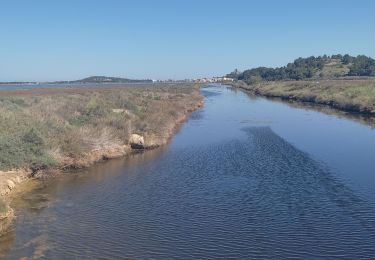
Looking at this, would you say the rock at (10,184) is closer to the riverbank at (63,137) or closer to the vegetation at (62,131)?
the riverbank at (63,137)

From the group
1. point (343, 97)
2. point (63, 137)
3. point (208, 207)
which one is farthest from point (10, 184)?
point (343, 97)

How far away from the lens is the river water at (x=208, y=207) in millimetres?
15336

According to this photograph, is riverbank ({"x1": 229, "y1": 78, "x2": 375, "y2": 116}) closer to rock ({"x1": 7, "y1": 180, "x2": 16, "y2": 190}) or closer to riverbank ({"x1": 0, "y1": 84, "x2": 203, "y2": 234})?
riverbank ({"x1": 0, "y1": 84, "x2": 203, "y2": 234})

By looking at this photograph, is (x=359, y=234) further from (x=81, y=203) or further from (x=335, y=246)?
(x=81, y=203)

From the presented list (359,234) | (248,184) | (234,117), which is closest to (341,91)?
(234,117)

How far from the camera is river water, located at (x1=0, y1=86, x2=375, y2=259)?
50.3ft

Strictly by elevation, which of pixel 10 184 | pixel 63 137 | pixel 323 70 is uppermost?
pixel 323 70

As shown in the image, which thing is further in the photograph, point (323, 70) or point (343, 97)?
point (323, 70)

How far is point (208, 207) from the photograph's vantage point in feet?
64.9

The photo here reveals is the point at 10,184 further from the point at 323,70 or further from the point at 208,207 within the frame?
the point at 323,70

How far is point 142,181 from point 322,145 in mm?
16152

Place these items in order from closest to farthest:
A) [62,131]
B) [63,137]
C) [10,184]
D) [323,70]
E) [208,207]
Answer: [208,207] < [10,184] < [63,137] < [62,131] < [323,70]

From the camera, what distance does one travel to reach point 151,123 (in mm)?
38000

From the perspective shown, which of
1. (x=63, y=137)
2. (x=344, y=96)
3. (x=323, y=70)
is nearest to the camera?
(x=63, y=137)
